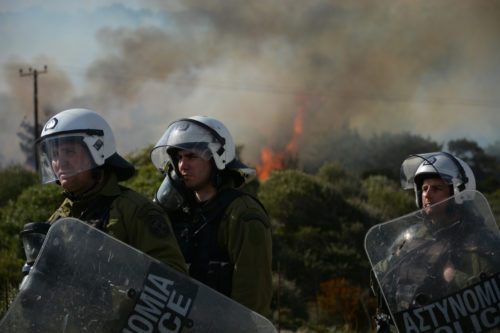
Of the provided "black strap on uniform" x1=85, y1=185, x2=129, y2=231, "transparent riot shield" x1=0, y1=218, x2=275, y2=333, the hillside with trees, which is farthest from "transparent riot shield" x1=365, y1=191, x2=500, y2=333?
the hillside with trees

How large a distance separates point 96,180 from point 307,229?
1225 cm

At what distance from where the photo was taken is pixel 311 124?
45875 mm

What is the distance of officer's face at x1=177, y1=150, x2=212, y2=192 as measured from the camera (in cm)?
327

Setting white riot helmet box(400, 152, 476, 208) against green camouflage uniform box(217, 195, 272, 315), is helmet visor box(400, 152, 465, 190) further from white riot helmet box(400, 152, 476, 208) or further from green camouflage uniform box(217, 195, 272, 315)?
green camouflage uniform box(217, 195, 272, 315)

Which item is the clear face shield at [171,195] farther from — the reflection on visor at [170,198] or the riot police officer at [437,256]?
the riot police officer at [437,256]

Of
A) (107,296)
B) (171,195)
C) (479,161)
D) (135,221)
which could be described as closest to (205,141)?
(171,195)

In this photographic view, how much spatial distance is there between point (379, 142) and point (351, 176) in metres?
23.2

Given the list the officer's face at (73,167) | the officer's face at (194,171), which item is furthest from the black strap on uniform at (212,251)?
the officer's face at (73,167)

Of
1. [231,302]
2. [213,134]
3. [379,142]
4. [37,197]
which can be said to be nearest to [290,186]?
[37,197]

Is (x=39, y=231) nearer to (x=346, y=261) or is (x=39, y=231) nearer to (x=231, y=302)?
(x=231, y=302)

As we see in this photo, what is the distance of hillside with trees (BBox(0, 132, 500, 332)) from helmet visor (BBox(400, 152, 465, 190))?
267 centimetres

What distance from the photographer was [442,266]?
2701 millimetres

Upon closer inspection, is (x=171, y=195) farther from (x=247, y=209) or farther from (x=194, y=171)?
(x=247, y=209)

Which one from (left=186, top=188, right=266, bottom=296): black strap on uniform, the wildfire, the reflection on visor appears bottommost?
(left=186, top=188, right=266, bottom=296): black strap on uniform
